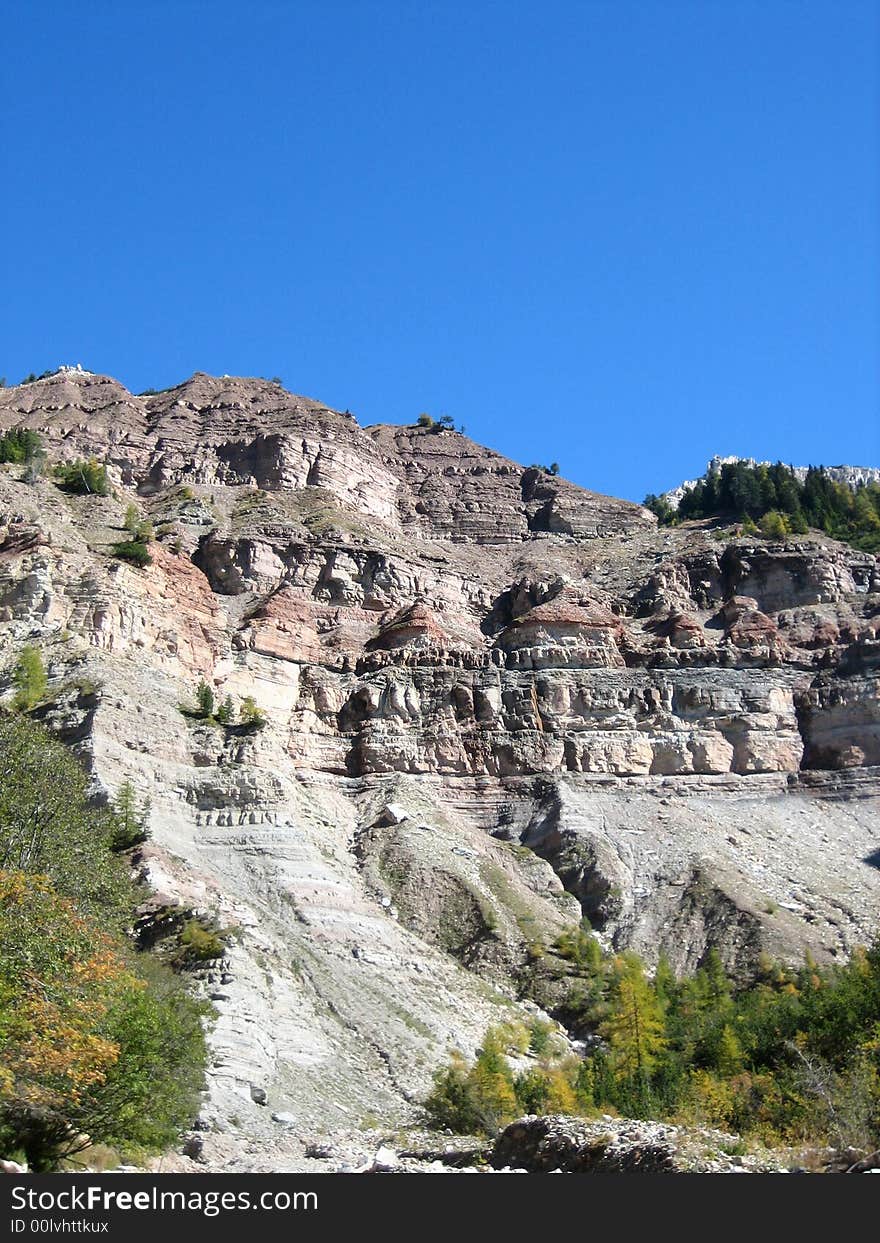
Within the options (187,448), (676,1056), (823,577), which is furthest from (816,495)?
(676,1056)

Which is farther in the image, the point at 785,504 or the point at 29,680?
the point at 785,504

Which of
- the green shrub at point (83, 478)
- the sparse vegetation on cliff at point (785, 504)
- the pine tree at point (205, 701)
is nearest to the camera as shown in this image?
the pine tree at point (205, 701)

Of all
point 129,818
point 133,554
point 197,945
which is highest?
point 133,554

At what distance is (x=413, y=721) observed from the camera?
79.3 m

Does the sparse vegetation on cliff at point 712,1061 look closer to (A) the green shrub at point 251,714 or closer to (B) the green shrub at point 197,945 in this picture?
(B) the green shrub at point 197,945

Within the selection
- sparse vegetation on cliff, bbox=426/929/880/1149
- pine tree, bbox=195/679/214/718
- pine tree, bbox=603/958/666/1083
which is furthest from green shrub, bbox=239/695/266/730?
pine tree, bbox=603/958/666/1083

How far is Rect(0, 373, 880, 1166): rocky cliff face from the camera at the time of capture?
51.0m

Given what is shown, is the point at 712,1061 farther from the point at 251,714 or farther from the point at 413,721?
the point at 413,721

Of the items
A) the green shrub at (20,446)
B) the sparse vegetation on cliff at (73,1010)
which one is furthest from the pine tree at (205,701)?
the green shrub at (20,446)

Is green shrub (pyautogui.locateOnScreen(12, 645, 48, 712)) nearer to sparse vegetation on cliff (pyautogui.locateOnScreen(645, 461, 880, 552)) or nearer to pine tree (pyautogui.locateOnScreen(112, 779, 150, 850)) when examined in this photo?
pine tree (pyautogui.locateOnScreen(112, 779, 150, 850))

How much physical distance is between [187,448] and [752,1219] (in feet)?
341

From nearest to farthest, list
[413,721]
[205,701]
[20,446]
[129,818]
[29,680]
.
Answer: [129,818] < [29,680] < [205,701] < [413,721] < [20,446]

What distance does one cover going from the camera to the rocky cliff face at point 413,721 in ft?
167

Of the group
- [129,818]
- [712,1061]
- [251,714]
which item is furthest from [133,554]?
[712,1061]
